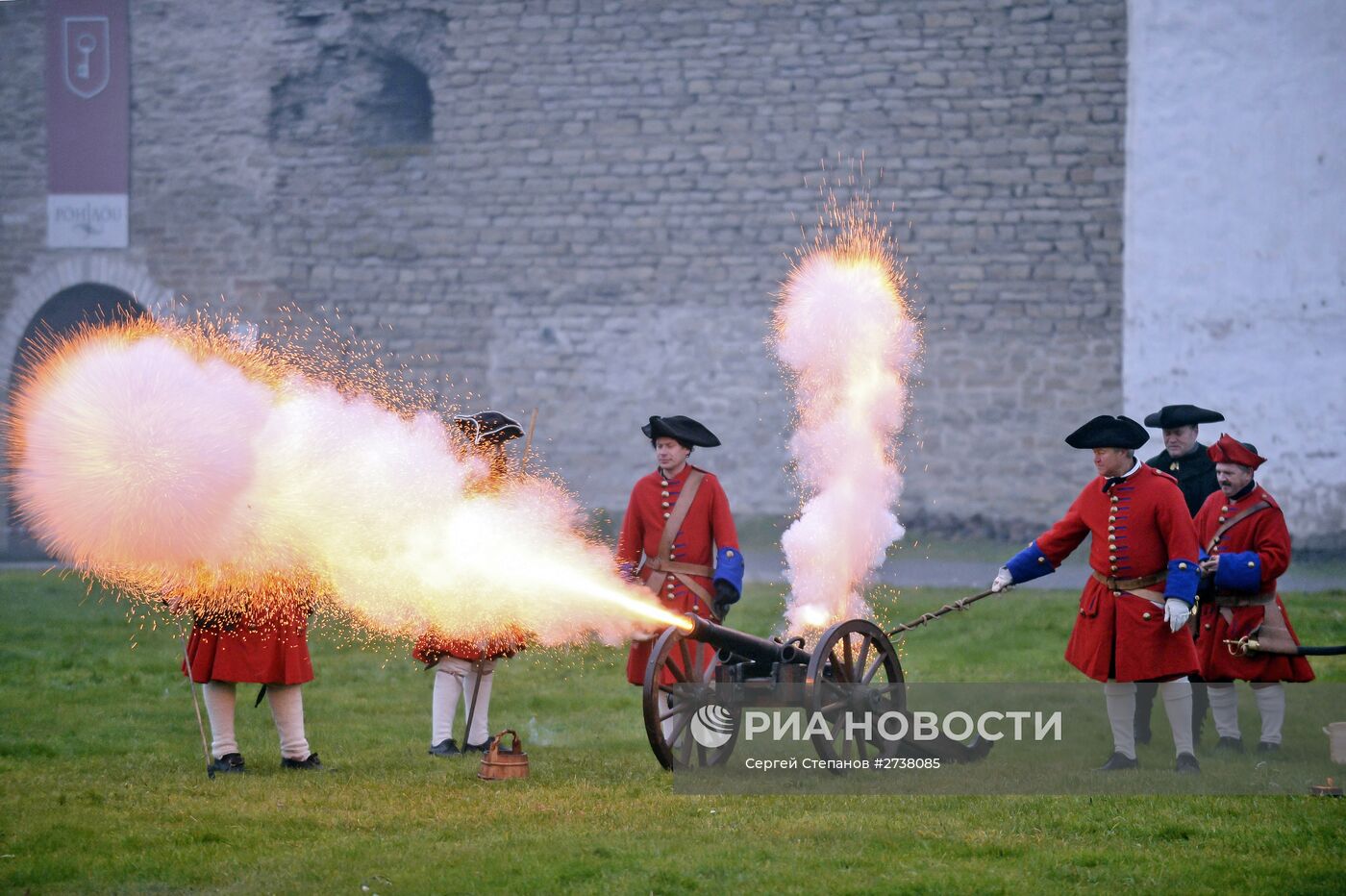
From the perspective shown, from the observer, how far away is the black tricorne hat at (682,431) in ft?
25.7

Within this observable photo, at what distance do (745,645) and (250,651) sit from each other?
93.2 inches

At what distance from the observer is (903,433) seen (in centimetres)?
1797

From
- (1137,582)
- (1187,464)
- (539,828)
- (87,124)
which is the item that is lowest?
A: (539,828)

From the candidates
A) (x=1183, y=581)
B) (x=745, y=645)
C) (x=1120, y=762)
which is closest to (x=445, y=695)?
(x=745, y=645)

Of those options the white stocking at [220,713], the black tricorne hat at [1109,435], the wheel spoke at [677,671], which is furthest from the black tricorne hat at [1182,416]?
the white stocking at [220,713]

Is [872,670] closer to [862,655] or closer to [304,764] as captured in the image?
[862,655]

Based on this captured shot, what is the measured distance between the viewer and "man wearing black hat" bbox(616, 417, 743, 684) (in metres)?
7.85

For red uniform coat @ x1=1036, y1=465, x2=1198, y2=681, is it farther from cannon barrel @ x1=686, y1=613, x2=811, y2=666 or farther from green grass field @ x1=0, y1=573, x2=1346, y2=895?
cannon barrel @ x1=686, y1=613, x2=811, y2=666

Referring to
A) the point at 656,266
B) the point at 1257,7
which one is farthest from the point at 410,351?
the point at 1257,7

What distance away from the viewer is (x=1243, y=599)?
8156 mm

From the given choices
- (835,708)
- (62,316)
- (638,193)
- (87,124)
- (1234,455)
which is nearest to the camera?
(835,708)

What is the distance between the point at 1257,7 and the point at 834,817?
14.1m

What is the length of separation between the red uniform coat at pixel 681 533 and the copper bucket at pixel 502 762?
0.80m

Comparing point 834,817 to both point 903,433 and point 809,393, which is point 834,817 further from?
point 903,433
